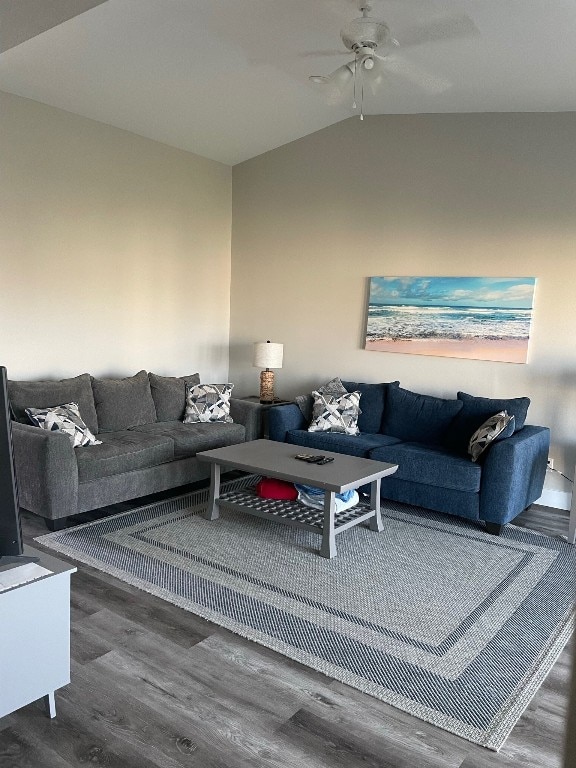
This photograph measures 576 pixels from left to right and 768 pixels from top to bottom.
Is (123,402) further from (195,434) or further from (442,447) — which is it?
(442,447)

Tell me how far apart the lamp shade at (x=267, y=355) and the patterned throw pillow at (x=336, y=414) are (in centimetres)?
74

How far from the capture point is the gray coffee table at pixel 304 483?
3771 mm

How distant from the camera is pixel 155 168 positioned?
229 inches

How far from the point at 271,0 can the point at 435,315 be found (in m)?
2.82

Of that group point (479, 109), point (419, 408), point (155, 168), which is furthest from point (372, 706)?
point (155, 168)

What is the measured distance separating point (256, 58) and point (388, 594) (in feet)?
12.0

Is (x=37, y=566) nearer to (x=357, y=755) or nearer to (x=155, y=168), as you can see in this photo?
(x=357, y=755)

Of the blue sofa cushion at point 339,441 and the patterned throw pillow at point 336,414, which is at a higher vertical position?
the patterned throw pillow at point 336,414

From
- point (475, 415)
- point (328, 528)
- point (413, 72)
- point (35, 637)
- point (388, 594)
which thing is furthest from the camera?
point (475, 415)

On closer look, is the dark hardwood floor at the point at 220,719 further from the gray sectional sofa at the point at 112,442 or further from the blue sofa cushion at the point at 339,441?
the blue sofa cushion at the point at 339,441

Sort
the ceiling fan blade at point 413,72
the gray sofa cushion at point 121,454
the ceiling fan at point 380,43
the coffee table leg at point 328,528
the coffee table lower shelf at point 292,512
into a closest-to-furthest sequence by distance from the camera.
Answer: the ceiling fan at point 380,43 < the ceiling fan blade at point 413,72 < the coffee table leg at point 328,528 < the coffee table lower shelf at point 292,512 < the gray sofa cushion at point 121,454

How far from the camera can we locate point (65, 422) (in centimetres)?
439

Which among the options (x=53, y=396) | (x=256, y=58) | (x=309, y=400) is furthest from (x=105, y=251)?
(x=309, y=400)

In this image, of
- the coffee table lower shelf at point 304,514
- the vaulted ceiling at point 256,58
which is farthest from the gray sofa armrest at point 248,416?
the vaulted ceiling at point 256,58
